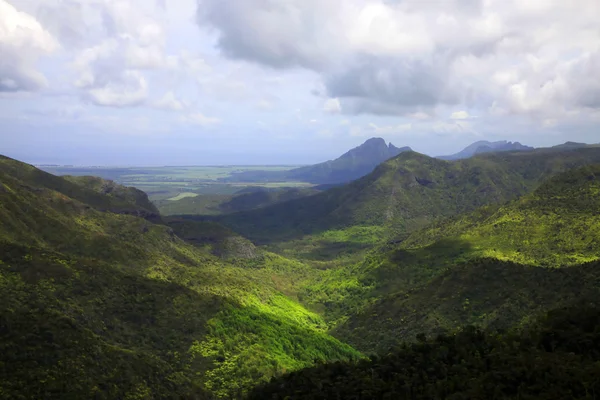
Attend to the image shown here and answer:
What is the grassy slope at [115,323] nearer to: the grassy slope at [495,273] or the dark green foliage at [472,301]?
the dark green foliage at [472,301]

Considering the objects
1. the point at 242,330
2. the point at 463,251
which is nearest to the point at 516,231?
the point at 463,251

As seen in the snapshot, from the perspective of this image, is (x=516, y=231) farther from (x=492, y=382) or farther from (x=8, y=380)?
(x=8, y=380)

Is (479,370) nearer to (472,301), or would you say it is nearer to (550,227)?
(472,301)

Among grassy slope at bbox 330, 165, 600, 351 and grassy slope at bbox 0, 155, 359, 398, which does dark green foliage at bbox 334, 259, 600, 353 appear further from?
grassy slope at bbox 0, 155, 359, 398

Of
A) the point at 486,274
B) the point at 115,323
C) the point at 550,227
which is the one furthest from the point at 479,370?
the point at 550,227

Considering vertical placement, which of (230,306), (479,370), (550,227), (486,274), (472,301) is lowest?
(230,306)

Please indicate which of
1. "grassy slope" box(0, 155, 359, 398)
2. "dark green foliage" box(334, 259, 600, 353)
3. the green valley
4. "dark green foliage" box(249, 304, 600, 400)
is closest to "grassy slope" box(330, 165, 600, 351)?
"dark green foliage" box(334, 259, 600, 353)

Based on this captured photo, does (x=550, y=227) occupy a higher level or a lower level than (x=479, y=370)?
higher
